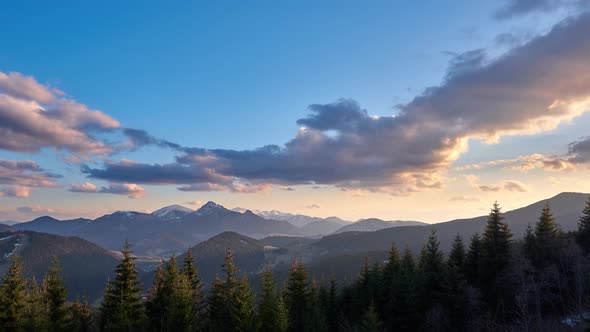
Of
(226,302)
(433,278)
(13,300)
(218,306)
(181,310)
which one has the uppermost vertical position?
(13,300)

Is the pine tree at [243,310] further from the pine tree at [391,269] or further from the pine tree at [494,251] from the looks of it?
the pine tree at [494,251]

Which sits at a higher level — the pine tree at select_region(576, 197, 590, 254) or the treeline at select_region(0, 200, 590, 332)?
the pine tree at select_region(576, 197, 590, 254)

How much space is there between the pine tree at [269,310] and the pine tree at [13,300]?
25363mm

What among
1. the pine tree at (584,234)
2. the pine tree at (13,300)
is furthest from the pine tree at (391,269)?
the pine tree at (13,300)

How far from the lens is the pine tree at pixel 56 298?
40938mm

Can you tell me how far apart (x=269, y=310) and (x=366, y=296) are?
22374 mm

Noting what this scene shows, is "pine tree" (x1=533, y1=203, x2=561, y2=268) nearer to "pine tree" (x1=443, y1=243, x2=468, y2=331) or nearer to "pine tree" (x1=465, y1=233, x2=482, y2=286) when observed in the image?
"pine tree" (x1=465, y1=233, x2=482, y2=286)

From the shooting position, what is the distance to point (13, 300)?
38.0 metres

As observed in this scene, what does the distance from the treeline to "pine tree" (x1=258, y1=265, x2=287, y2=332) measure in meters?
0.13

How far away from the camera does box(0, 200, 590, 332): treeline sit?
128 feet

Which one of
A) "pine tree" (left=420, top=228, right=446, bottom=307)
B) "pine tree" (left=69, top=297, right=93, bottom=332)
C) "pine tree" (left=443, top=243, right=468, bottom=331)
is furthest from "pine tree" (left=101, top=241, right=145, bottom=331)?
"pine tree" (left=443, top=243, right=468, bottom=331)

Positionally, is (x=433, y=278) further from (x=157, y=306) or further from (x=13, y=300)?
(x=13, y=300)

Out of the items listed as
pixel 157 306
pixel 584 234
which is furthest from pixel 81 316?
pixel 584 234

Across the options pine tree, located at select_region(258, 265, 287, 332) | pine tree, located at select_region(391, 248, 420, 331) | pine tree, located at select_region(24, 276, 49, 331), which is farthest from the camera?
pine tree, located at select_region(391, 248, 420, 331)
